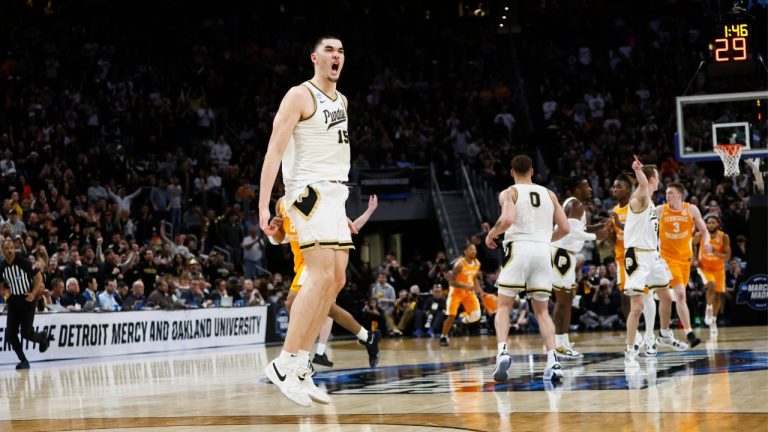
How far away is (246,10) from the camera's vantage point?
3303 centimetres

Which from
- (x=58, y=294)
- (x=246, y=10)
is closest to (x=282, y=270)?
(x=246, y=10)

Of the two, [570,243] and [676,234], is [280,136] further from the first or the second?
[676,234]

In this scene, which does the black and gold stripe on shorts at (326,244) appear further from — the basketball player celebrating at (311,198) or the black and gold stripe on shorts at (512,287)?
the black and gold stripe on shorts at (512,287)

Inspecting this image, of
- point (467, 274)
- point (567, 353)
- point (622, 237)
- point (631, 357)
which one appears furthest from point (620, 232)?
point (467, 274)

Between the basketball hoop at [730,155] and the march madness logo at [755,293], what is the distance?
2.94 meters

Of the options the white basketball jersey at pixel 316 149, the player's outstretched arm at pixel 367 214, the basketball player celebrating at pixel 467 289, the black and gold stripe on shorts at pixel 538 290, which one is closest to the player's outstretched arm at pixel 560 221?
the black and gold stripe on shorts at pixel 538 290

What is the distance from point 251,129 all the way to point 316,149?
21452 mm

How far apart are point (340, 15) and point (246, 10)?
2.89 meters

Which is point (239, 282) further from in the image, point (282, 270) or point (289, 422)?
point (289, 422)

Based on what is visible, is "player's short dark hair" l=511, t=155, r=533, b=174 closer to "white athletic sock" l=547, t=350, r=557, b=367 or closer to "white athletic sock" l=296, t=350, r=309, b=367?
"white athletic sock" l=547, t=350, r=557, b=367

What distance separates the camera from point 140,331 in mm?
19125

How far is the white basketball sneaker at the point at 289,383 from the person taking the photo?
23.0 feet

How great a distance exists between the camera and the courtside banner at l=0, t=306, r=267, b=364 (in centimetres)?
1736

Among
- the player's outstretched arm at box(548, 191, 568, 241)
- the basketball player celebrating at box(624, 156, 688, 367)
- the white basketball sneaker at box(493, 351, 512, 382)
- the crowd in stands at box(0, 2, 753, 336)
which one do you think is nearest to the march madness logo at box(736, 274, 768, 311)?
the crowd in stands at box(0, 2, 753, 336)
